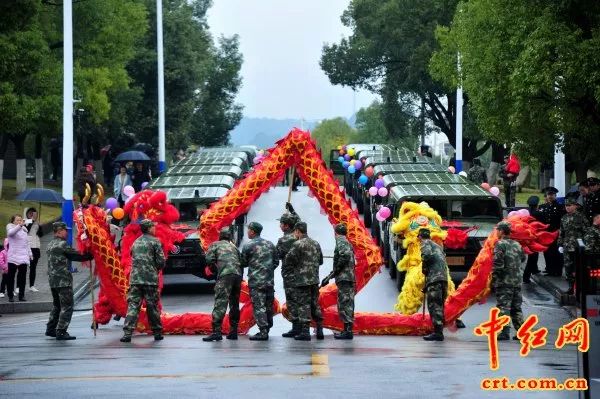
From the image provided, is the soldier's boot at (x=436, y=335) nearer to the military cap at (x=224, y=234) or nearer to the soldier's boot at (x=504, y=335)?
the soldier's boot at (x=504, y=335)

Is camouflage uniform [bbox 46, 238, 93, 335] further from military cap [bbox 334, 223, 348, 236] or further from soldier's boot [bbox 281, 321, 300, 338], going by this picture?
military cap [bbox 334, 223, 348, 236]

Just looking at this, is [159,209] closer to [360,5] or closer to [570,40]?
[570,40]

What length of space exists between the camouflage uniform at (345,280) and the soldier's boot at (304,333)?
57 cm

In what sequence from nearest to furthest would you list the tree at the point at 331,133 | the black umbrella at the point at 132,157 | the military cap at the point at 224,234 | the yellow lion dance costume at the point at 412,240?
the military cap at the point at 224,234 < the yellow lion dance costume at the point at 412,240 < the black umbrella at the point at 132,157 < the tree at the point at 331,133

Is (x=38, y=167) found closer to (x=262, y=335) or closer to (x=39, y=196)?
(x=39, y=196)

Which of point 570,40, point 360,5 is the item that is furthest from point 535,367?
point 360,5

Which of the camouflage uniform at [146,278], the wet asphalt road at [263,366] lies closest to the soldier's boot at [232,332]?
the wet asphalt road at [263,366]

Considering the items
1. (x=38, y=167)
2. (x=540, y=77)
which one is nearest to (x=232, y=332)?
Answer: (x=540, y=77)

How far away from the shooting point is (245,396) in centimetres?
1605

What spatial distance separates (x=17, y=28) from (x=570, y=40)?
16.3 metres

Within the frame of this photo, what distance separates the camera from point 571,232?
28094mm

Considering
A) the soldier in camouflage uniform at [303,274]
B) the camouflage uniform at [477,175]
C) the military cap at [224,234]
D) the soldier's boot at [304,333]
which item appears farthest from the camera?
the camouflage uniform at [477,175]

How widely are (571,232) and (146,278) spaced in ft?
29.5

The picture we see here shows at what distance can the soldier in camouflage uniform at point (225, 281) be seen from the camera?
22.2 m
